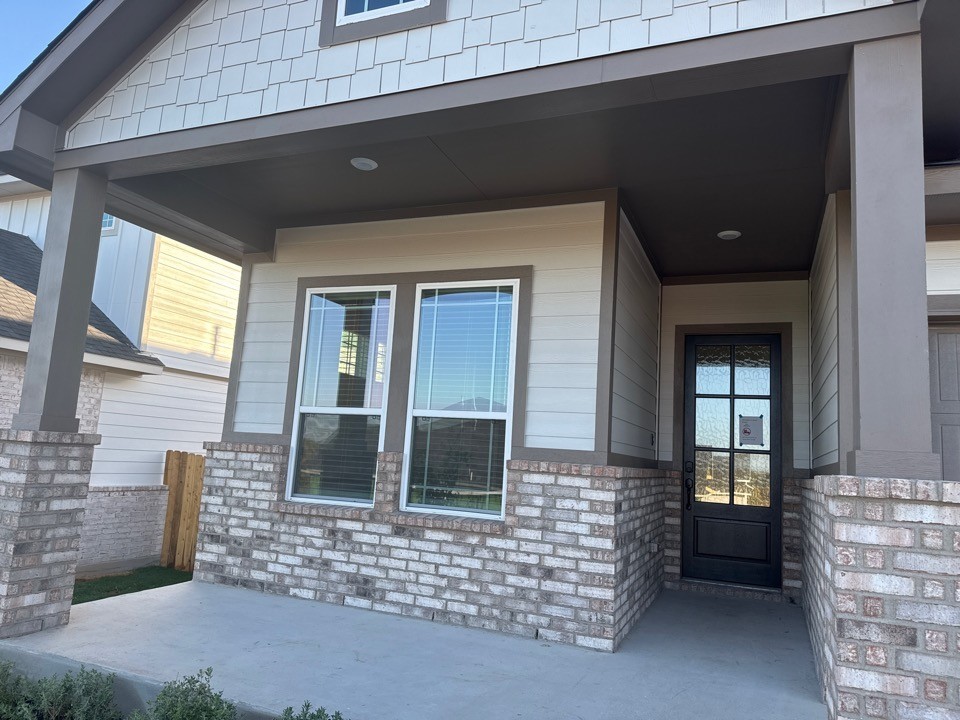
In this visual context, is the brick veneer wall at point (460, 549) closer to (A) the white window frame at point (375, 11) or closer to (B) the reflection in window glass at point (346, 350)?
(B) the reflection in window glass at point (346, 350)

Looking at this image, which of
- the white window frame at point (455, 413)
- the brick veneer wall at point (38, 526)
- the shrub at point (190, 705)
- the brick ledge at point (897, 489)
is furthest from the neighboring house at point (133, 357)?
the brick ledge at point (897, 489)

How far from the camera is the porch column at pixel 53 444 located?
421 cm

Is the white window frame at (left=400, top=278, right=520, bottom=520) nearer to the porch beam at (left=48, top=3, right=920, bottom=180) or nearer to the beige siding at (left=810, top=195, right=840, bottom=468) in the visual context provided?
the porch beam at (left=48, top=3, right=920, bottom=180)

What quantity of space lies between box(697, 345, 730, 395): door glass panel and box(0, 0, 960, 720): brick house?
3 cm

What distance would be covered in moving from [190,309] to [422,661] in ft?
22.6

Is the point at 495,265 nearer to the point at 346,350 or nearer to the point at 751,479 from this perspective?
the point at 346,350

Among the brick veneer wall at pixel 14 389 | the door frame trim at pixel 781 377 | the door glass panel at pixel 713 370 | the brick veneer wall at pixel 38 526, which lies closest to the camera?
the brick veneer wall at pixel 38 526

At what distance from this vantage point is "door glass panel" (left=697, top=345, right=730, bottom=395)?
6691 mm

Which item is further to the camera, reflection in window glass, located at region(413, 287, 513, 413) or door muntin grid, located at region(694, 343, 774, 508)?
door muntin grid, located at region(694, 343, 774, 508)

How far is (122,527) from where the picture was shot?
26.6 feet

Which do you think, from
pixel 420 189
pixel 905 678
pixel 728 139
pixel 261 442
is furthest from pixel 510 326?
pixel 905 678

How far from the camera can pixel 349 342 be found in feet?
18.9

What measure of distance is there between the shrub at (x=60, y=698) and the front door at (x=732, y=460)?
494cm

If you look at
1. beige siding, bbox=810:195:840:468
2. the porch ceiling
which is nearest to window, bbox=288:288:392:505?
the porch ceiling
